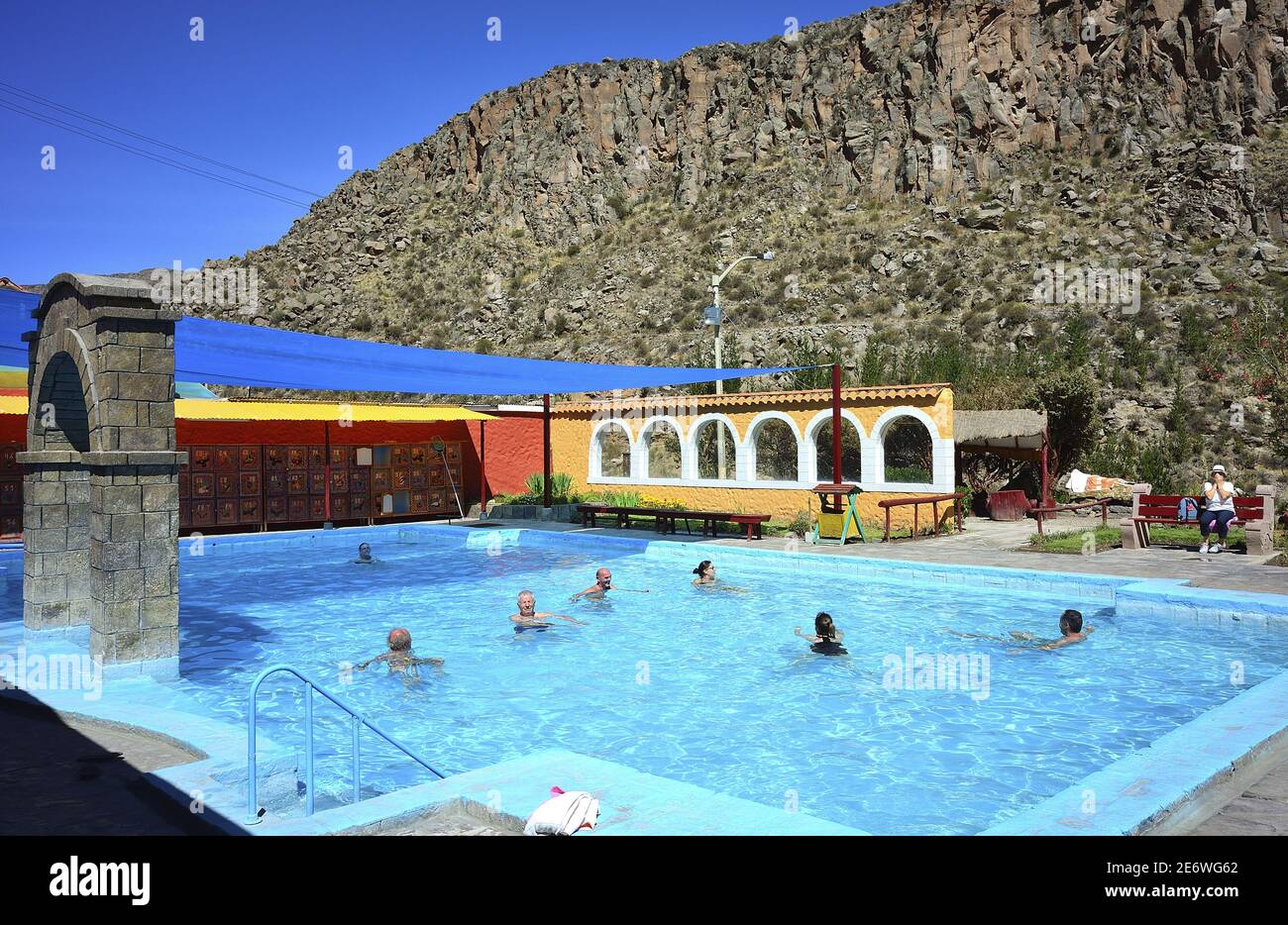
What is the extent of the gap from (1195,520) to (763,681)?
8.15m

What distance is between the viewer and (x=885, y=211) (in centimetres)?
4409

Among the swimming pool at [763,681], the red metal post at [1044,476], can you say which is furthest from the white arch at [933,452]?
the swimming pool at [763,681]

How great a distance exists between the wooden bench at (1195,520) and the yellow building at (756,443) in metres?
2.89

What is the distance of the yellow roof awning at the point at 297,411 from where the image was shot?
15.3 m

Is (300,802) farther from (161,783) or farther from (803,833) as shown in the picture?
(803,833)

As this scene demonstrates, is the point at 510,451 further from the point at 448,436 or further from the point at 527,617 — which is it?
the point at 527,617

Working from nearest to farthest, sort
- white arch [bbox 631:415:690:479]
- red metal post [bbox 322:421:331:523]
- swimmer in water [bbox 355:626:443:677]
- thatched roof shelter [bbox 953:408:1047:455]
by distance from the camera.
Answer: swimmer in water [bbox 355:626:443:677] < thatched roof shelter [bbox 953:408:1047:455] < red metal post [bbox 322:421:331:523] < white arch [bbox 631:415:690:479]

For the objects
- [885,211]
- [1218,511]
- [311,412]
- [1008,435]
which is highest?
A: [885,211]

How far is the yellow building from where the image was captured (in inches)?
593

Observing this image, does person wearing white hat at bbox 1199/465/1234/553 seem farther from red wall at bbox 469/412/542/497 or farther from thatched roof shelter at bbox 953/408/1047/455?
red wall at bbox 469/412/542/497

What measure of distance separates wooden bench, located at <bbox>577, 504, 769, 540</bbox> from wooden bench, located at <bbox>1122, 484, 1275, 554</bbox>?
17.8 feet

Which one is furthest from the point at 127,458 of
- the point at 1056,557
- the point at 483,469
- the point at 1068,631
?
the point at 483,469

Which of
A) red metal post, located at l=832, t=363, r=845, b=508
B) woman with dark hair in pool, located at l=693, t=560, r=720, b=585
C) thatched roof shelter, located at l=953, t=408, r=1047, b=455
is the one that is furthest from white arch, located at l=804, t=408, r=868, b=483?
woman with dark hair in pool, located at l=693, t=560, r=720, b=585

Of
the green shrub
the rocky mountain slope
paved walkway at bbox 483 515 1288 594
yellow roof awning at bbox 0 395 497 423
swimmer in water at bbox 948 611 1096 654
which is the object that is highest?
the rocky mountain slope
